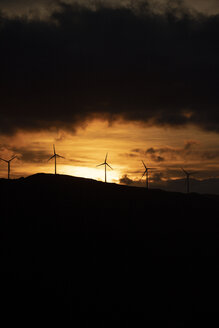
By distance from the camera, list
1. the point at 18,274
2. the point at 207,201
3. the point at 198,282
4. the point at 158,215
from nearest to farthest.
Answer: the point at 18,274 < the point at 198,282 < the point at 158,215 < the point at 207,201

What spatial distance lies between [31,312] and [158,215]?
42.7 meters

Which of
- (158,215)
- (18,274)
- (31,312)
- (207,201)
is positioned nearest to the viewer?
(31,312)

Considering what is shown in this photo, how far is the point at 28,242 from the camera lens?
186ft

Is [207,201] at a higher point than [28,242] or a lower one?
higher

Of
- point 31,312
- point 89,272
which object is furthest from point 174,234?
point 31,312

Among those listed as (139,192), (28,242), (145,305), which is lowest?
(145,305)

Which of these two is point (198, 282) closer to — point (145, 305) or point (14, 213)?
point (145, 305)

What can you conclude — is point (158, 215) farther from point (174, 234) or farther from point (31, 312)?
point (31, 312)

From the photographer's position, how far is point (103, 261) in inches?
2093

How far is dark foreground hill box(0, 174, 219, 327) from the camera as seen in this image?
140 ft

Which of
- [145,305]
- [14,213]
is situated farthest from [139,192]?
[145,305]

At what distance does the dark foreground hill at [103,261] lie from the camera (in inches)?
1676

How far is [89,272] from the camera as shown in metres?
49.8

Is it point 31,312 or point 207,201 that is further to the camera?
point 207,201
